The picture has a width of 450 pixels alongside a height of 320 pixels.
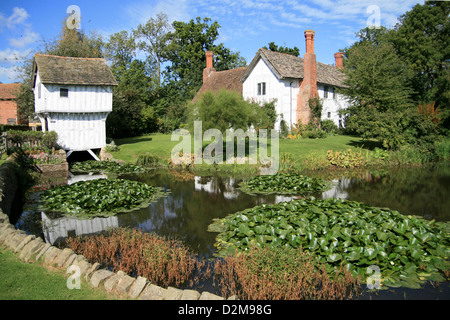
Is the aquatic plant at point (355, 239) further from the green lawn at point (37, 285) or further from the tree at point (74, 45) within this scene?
the tree at point (74, 45)

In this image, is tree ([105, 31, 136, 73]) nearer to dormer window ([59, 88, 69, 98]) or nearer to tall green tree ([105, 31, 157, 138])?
tall green tree ([105, 31, 157, 138])

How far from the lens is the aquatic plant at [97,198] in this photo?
13108 mm

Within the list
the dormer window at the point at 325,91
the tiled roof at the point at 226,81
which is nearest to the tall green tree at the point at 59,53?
the tiled roof at the point at 226,81

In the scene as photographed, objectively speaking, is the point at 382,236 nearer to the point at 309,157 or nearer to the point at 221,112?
the point at 309,157

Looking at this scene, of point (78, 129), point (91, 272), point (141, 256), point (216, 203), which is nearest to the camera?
point (91, 272)

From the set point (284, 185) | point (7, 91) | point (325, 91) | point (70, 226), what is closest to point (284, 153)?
point (284, 185)

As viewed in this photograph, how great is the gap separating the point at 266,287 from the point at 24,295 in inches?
175

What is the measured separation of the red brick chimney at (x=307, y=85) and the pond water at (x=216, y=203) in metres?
14.0

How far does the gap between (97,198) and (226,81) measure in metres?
30.9

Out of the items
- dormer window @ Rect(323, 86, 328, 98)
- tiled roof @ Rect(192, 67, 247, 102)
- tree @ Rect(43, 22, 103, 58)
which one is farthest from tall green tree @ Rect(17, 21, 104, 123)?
dormer window @ Rect(323, 86, 328, 98)

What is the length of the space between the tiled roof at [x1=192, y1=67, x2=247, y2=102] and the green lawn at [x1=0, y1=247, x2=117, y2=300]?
1278 inches

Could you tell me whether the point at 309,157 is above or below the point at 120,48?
below

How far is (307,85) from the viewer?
3622 cm
